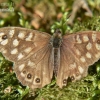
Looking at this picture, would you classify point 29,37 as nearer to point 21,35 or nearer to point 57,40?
point 21,35

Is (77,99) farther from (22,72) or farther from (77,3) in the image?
(77,3)

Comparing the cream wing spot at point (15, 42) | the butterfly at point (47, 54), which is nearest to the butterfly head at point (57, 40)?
the butterfly at point (47, 54)

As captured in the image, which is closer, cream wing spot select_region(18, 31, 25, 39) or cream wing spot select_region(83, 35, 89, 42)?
cream wing spot select_region(83, 35, 89, 42)

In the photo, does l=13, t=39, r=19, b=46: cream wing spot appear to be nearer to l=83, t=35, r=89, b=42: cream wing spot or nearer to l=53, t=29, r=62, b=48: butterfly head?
l=53, t=29, r=62, b=48: butterfly head

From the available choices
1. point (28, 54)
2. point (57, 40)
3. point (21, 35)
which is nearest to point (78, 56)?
point (57, 40)

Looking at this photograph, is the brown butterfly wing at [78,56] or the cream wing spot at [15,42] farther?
the cream wing spot at [15,42]

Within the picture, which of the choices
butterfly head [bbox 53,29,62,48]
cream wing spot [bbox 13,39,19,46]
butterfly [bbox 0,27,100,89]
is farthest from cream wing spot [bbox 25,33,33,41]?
butterfly head [bbox 53,29,62,48]

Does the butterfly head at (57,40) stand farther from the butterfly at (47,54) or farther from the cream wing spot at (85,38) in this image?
the cream wing spot at (85,38)
